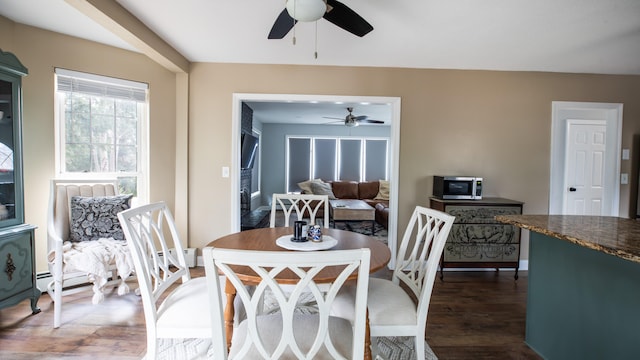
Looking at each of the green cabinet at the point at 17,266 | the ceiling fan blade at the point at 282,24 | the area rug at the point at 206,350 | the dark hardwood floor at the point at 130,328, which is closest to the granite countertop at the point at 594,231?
the dark hardwood floor at the point at 130,328

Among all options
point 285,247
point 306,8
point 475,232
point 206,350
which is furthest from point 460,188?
point 206,350

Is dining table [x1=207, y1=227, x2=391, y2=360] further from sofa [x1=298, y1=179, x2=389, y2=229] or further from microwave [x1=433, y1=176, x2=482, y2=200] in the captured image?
sofa [x1=298, y1=179, x2=389, y2=229]

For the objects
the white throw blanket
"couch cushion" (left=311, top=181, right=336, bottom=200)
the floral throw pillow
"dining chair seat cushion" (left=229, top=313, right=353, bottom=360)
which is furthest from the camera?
"couch cushion" (left=311, top=181, right=336, bottom=200)

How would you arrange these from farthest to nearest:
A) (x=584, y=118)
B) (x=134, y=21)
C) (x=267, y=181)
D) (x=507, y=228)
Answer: (x=267, y=181) → (x=584, y=118) → (x=507, y=228) → (x=134, y=21)

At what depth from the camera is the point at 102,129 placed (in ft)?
9.95

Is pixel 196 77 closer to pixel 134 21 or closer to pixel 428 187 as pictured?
pixel 134 21

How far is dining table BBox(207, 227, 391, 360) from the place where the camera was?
48.9 inches

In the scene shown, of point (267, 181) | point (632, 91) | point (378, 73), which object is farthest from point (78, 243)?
point (632, 91)

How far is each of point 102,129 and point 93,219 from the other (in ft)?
3.31

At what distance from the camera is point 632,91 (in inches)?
138

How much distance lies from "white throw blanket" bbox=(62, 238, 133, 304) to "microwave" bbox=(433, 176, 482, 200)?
2.99 m

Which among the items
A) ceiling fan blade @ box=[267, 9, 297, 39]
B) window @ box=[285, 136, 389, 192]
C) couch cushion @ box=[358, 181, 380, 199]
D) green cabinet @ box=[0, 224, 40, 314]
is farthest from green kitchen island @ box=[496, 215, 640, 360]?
window @ box=[285, 136, 389, 192]

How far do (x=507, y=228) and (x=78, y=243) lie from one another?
399 centimetres

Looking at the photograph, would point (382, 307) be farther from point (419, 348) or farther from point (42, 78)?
point (42, 78)
